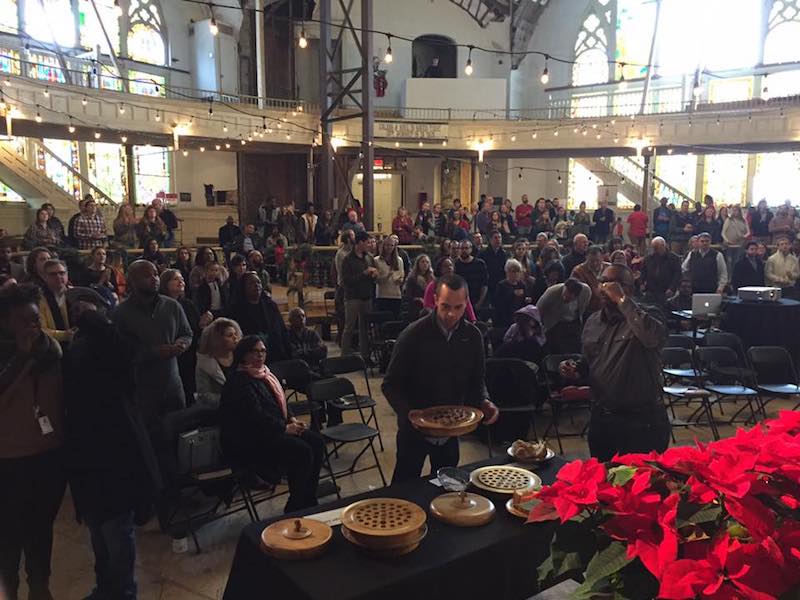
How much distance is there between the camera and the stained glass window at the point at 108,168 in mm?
19156

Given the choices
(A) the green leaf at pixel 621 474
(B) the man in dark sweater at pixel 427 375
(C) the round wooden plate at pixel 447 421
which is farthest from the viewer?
(B) the man in dark sweater at pixel 427 375

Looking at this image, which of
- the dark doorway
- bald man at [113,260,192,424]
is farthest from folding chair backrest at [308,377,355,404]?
the dark doorway

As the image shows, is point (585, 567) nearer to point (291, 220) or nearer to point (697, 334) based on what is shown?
point (697, 334)

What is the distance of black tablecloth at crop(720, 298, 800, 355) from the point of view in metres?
7.25

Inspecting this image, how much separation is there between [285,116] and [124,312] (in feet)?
45.5

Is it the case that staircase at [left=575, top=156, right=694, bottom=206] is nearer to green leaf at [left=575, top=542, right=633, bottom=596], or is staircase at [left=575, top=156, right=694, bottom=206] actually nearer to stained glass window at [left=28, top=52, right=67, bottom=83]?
stained glass window at [left=28, top=52, right=67, bottom=83]

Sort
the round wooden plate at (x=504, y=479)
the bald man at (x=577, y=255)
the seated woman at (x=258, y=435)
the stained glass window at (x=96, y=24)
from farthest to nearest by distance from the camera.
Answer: the stained glass window at (x=96, y=24)
the bald man at (x=577, y=255)
the seated woman at (x=258, y=435)
the round wooden plate at (x=504, y=479)

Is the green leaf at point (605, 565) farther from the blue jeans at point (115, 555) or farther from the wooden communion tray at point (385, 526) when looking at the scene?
the blue jeans at point (115, 555)

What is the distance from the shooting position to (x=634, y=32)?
74.1ft

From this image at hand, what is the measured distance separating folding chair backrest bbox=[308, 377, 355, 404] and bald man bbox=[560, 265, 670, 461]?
6.87 ft

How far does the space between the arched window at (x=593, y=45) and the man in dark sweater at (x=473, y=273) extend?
57.2ft

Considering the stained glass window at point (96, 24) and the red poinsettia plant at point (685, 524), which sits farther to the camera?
the stained glass window at point (96, 24)

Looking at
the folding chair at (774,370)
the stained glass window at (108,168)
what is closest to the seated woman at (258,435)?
the folding chair at (774,370)

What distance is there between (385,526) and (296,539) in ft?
1.00
